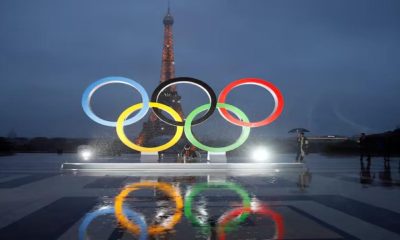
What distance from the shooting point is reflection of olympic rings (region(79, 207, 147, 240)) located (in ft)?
23.6

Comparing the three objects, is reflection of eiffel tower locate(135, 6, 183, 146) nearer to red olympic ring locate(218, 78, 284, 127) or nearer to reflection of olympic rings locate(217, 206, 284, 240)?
red olympic ring locate(218, 78, 284, 127)

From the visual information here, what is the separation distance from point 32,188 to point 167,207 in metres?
6.33

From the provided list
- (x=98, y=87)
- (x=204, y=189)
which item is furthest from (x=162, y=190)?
(x=98, y=87)

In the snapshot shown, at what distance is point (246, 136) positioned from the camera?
74.2 ft

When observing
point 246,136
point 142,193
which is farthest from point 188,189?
point 246,136

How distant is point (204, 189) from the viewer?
13.5 m

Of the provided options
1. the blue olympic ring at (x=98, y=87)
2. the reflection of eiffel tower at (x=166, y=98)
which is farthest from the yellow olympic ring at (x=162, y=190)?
the reflection of eiffel tower at (x=166, y=98)

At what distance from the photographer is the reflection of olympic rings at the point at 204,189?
8141 millimetres

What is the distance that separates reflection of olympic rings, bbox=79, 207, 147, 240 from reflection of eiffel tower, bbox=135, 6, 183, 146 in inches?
1778

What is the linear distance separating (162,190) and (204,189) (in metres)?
1.44

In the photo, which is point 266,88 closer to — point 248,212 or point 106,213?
point 248,212

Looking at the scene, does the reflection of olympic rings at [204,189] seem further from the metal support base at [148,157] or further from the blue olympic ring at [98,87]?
the metal support base at [148,157]

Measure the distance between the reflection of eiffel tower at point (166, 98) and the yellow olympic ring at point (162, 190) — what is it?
40.2 metres

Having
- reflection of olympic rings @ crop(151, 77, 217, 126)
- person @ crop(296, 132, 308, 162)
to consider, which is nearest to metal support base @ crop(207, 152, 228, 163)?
reflection of olympic rings @ crop(151, 77, 217, 126)
